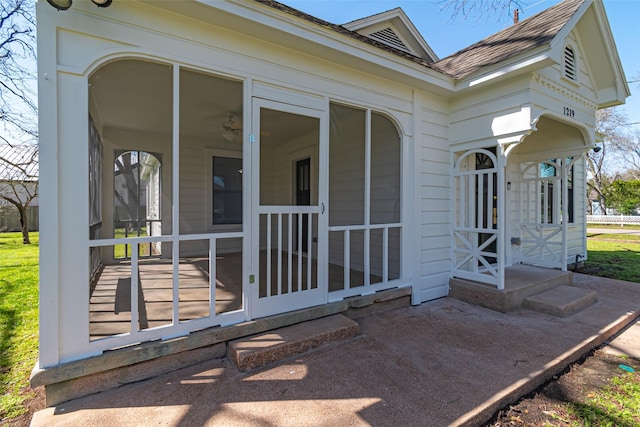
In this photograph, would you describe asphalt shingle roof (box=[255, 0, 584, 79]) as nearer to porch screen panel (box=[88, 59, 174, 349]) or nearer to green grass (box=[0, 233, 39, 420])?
porch screen panel (box=[88, 59, 174, 349])

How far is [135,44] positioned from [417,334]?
11.5ft

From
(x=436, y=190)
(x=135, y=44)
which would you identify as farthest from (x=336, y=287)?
(x=135, y=44)

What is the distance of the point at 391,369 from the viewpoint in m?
2.29

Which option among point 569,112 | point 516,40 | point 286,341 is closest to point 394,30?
point 516,40

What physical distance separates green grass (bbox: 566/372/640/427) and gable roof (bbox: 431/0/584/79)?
10.4 ft

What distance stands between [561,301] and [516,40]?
3336 mm

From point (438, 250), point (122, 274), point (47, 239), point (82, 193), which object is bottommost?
point (122, 274)

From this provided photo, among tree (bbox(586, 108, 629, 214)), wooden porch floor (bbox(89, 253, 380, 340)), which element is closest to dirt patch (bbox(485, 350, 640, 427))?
wooden porch floor (bbox(89, 253, 380, 340))

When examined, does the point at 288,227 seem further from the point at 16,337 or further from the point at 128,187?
the point at 128,187

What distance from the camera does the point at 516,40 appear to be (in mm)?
3752

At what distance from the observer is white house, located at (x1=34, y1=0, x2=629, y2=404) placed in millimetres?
2018

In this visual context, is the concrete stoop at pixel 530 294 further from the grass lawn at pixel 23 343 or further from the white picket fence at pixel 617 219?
the white picket fence at pixel 617 219

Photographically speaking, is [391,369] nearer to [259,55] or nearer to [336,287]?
[336,287]

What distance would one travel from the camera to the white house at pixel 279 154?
202 centimetres
